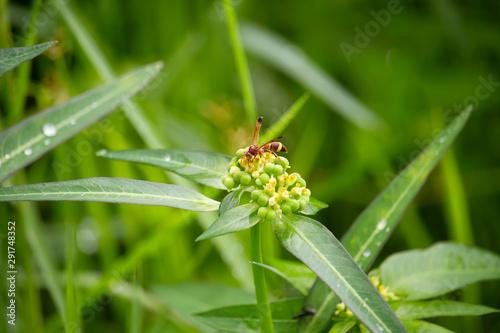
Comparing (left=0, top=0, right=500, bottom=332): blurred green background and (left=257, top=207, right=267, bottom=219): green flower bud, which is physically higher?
(left=0, top=0, right=500, bottom=332): blurred green background

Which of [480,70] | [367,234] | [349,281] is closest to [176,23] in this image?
[480,70]

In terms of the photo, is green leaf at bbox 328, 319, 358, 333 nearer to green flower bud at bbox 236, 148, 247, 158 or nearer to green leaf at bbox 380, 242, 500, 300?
green leaf at bbox 380, 242, 500, 300

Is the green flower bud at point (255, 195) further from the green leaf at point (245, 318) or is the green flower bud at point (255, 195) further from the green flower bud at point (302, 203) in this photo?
the green leaf at point (245, 318)

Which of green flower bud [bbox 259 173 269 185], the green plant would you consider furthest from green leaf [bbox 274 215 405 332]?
green flower bud [bbox 259 173 269 185]

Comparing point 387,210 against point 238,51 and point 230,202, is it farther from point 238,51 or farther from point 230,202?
point 238,51

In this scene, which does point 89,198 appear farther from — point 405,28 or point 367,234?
point 405,28
